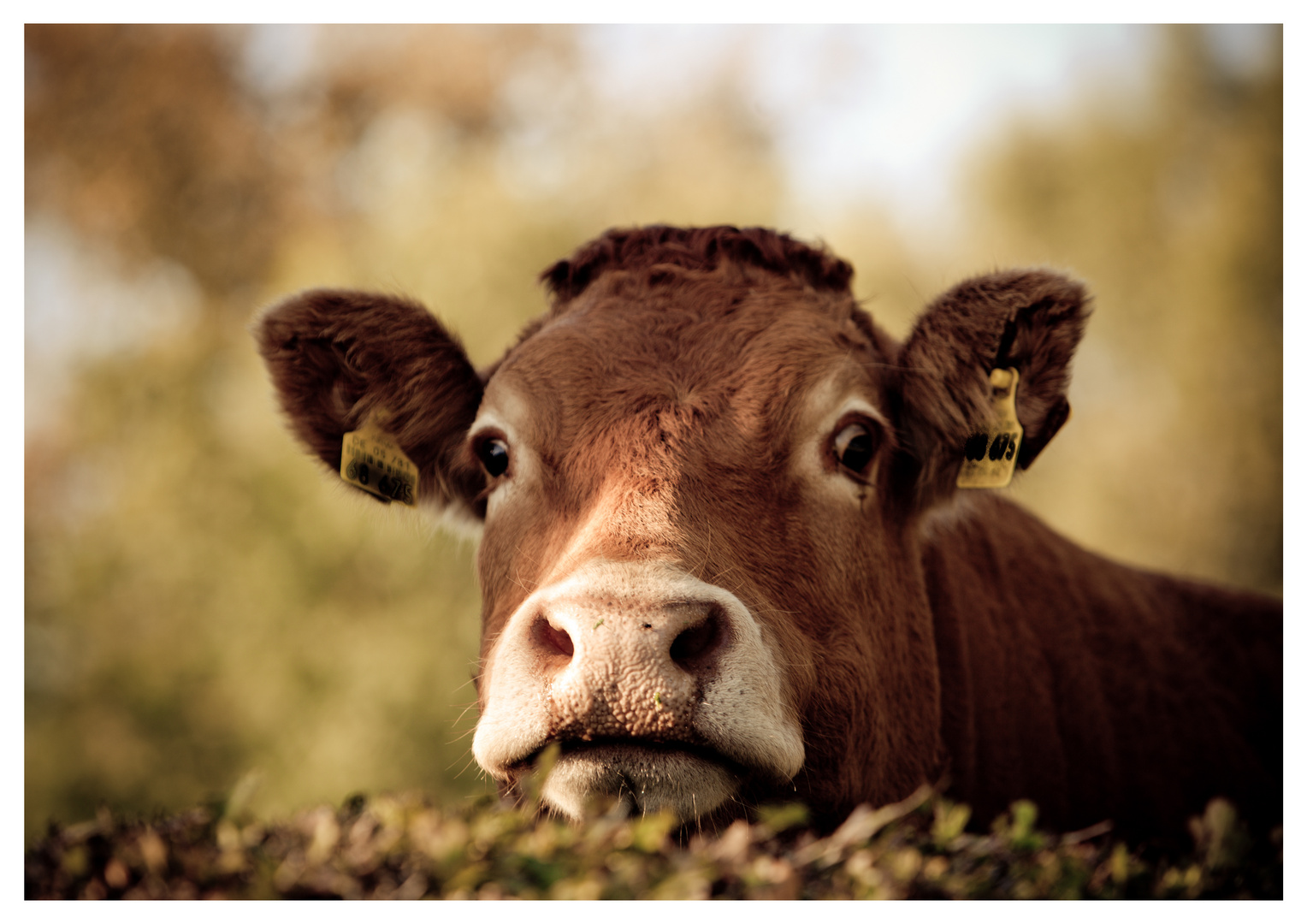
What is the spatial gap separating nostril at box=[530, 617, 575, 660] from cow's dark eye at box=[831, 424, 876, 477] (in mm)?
987

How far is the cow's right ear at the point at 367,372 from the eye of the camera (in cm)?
322

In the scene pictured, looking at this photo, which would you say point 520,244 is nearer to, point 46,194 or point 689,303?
point 46,194

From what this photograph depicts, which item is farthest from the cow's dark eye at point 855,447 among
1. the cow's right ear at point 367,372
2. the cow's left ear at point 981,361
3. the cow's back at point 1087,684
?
the cow's right ear at point 367,372

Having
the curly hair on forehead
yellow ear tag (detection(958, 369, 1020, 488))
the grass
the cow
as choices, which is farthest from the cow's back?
the grass

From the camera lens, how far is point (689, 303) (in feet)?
9.70

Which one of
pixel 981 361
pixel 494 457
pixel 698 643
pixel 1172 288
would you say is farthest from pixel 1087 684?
pixel 1172 288

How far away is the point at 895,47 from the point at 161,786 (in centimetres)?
994

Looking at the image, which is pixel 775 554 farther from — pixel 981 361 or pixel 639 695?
pixel 981 361

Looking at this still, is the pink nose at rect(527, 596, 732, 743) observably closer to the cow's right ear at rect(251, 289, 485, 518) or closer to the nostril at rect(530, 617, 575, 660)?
the nostril at rect(530, 617, 575, 660)

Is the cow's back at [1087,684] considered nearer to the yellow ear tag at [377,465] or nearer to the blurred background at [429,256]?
the blurred background at [429,256]

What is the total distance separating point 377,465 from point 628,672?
1736mm

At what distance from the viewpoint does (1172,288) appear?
7371mm

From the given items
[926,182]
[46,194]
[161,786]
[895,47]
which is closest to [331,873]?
[895,47]

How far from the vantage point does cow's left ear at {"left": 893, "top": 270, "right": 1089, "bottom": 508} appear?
9.38 feet
